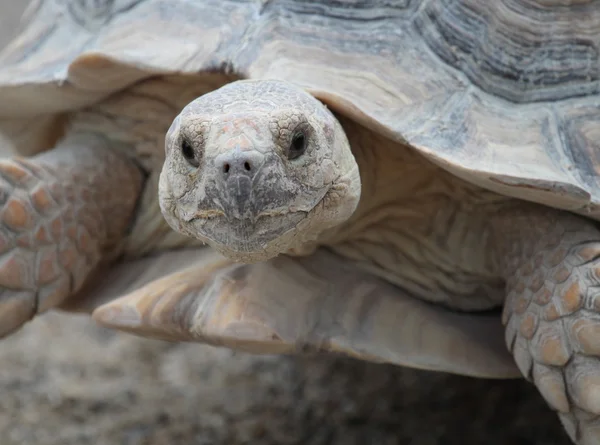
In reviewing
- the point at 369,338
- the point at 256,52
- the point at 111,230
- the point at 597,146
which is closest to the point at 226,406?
the point at 111,230

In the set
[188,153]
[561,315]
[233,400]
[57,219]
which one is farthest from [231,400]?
[188,153]

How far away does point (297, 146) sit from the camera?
1516 millimetres

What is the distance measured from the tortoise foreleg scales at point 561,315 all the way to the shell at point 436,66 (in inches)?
3.7

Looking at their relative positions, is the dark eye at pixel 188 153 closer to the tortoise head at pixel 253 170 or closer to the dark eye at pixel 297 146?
the tortoise head at pixel 253 170

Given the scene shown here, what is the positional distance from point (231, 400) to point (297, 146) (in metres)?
1.42

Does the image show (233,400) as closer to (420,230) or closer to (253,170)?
(420,230)

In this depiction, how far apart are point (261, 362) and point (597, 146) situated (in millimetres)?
1666

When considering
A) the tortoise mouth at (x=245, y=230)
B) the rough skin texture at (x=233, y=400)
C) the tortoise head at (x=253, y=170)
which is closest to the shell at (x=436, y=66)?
the tortoise head at (x=253, y=170)

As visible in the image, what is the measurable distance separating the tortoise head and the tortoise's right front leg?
0.62 metres

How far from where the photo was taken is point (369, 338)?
194 centimetres

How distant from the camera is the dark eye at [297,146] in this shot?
1498mm

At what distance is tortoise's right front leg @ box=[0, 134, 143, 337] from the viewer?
2.08 metres

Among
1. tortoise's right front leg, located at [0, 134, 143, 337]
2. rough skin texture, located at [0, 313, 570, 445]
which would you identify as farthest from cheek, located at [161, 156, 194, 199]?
rough skin texture, located at [0, 313, 570, 445]

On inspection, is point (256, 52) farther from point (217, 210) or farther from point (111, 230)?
point (111, 230)
